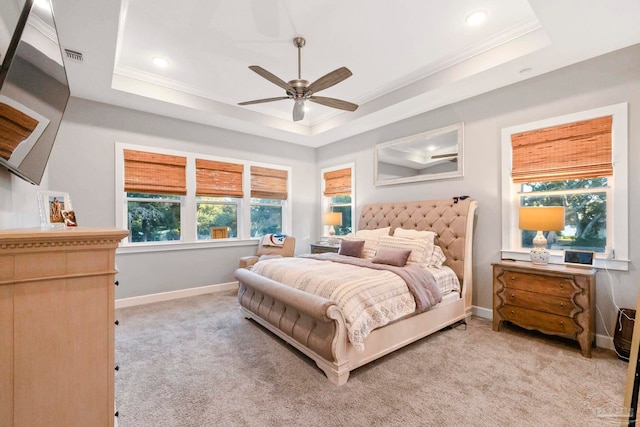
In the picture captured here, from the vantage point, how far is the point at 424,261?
3.36 metres

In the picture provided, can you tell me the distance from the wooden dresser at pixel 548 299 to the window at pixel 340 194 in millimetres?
2778

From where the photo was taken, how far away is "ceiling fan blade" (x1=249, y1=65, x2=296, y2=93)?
7.97ft

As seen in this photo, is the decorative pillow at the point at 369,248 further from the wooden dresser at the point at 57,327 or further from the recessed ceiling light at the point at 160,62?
the recessed ceiling light at the point at 160,62

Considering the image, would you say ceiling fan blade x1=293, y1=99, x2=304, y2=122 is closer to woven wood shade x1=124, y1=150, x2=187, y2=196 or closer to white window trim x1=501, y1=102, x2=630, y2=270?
woven wood shade x1=124, y1=150, x2=187, y2=196

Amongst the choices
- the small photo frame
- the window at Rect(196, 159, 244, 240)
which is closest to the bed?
the small photo frame

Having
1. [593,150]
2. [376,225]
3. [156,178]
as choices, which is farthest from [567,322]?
[156,178]

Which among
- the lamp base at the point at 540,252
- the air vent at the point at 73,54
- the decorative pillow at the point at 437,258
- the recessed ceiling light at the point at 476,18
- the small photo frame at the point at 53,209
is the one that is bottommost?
the decorative pillow at the point at 437,258

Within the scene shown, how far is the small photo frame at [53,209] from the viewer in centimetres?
196

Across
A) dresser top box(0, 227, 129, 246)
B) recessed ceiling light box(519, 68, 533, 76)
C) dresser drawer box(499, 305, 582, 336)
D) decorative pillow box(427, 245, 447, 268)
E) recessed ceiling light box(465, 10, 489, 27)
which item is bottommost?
dresser drawer box(499, 305, 582, 336)

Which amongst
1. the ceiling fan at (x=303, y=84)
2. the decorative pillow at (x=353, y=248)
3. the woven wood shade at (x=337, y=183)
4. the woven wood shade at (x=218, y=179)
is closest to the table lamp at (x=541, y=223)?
the decorative pillow at (x=353, y=248)

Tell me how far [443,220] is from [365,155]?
1982 mm

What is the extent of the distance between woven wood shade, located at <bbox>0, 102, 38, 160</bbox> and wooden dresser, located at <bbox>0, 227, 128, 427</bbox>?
20.9 inches

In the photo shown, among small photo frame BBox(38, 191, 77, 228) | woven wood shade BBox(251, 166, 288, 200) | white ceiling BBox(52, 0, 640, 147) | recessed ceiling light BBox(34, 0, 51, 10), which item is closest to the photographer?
recessed ceiling light BBox(34, 0, 51, 10)

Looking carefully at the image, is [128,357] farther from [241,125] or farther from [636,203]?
[636,203]
